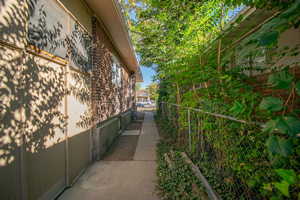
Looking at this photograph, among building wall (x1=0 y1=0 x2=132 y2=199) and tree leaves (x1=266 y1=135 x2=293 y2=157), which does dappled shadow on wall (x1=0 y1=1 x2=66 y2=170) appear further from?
tree leaves (x1=266 y1=135 x2=293 y2=157)

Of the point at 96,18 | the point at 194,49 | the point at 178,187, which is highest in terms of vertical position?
the point at 96,18

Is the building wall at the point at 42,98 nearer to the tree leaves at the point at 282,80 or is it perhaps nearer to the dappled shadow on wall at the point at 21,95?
the dappled shadow on wall at the point at 21,95

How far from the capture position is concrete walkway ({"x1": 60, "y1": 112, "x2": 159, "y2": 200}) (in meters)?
2.59

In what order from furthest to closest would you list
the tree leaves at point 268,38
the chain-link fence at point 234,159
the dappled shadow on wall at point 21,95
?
the dappled shadow on wall at point 21,95 < the chain-link fence at point 234,159 < the tree leaves at point 268,38

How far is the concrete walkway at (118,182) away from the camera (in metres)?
2.59

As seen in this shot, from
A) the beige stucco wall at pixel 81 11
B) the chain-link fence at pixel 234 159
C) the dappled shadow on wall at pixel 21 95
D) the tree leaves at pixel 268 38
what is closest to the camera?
the tree leaves at pixel 268 38

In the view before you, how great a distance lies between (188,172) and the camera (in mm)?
2961

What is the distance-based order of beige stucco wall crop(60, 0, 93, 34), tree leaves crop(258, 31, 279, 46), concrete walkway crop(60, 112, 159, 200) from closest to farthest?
tree leaves crop(258, 31, 279, 46)
concrete walkway crop(60, 112, 159, 200)
beige stucco wall crop(60, 0, 93, 34)

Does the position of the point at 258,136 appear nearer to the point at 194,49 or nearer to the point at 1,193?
the point at 194,49

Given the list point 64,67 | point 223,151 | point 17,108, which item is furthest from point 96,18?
point 223,151

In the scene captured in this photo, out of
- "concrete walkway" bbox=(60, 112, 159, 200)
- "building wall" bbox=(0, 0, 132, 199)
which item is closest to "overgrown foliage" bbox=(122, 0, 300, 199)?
"concrete walkway" bbox=(60, 112, 159, 200)

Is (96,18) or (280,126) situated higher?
(96,18)

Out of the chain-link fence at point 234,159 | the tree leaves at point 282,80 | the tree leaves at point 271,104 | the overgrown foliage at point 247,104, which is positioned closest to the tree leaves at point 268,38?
the overgrown foliage at point 247,104

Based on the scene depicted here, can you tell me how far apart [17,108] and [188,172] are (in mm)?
3102
